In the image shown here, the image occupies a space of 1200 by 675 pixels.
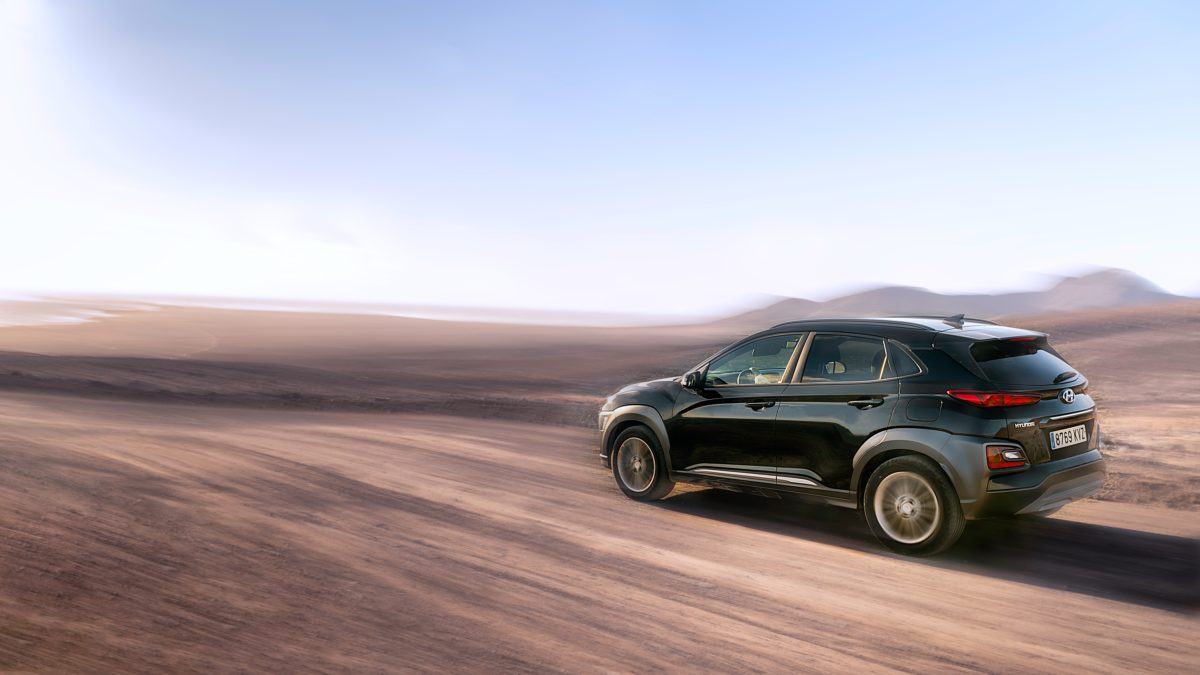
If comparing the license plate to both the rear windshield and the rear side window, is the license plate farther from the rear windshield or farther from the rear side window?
the rear side window

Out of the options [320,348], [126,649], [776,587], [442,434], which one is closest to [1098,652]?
[776,587]

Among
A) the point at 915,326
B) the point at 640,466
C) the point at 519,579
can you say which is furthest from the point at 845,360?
the point at 519,579

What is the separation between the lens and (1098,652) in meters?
4.44

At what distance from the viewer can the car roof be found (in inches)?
253

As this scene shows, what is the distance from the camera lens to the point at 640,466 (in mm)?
8148

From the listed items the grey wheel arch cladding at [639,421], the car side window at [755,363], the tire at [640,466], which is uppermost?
the car side window at [755,363]

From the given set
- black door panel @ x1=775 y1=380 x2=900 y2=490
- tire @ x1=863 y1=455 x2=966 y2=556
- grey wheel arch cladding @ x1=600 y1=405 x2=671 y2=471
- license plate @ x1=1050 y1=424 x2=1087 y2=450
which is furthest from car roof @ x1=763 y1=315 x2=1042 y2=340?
grey wheel arch cladding @ x1=600 y1=405 x2=671 y2=471

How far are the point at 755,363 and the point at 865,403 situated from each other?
4.03ft

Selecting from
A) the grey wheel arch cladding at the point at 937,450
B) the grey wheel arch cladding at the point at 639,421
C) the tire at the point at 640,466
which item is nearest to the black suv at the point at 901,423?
the grey wheel arch cladding at the point at 937,450

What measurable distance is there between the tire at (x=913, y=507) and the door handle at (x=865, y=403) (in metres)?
0.43

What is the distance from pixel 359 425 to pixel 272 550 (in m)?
7.32

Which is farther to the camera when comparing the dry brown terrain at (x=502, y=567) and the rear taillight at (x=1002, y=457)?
the rear taillight at (x=1002, y=457)

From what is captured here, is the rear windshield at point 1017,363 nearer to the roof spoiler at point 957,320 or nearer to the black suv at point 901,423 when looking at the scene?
the black suv at point 901,423

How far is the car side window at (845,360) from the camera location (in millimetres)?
6594
